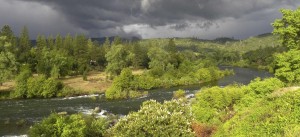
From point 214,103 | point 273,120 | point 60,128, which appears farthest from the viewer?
point 214,103

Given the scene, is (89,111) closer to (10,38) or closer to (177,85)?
(177,85)

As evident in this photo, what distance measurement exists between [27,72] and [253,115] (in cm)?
8276

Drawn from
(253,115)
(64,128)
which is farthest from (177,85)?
(253,115)

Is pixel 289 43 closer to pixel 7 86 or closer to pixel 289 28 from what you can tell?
pixel 289 28

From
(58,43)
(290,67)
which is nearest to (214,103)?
(290,67)

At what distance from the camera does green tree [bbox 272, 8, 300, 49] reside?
1896 inches

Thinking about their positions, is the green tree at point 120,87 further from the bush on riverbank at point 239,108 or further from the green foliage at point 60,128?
the green foliage at point 60,128

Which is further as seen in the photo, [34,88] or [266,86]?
[34,88]

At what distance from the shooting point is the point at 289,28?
4806cm

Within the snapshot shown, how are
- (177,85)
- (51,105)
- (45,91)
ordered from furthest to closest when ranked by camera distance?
(177,85) < (45,91) < (51,105)

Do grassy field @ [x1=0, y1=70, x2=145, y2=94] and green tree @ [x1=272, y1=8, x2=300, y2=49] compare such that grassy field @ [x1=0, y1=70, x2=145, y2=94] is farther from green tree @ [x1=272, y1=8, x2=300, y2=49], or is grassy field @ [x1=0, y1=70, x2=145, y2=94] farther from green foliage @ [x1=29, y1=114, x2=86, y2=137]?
green tree @ [x1=272, y1=8, x2=300, y2=49]

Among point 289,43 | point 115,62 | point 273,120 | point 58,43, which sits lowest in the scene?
point 115,62

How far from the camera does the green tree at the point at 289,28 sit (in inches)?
1896

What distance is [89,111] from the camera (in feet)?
222
